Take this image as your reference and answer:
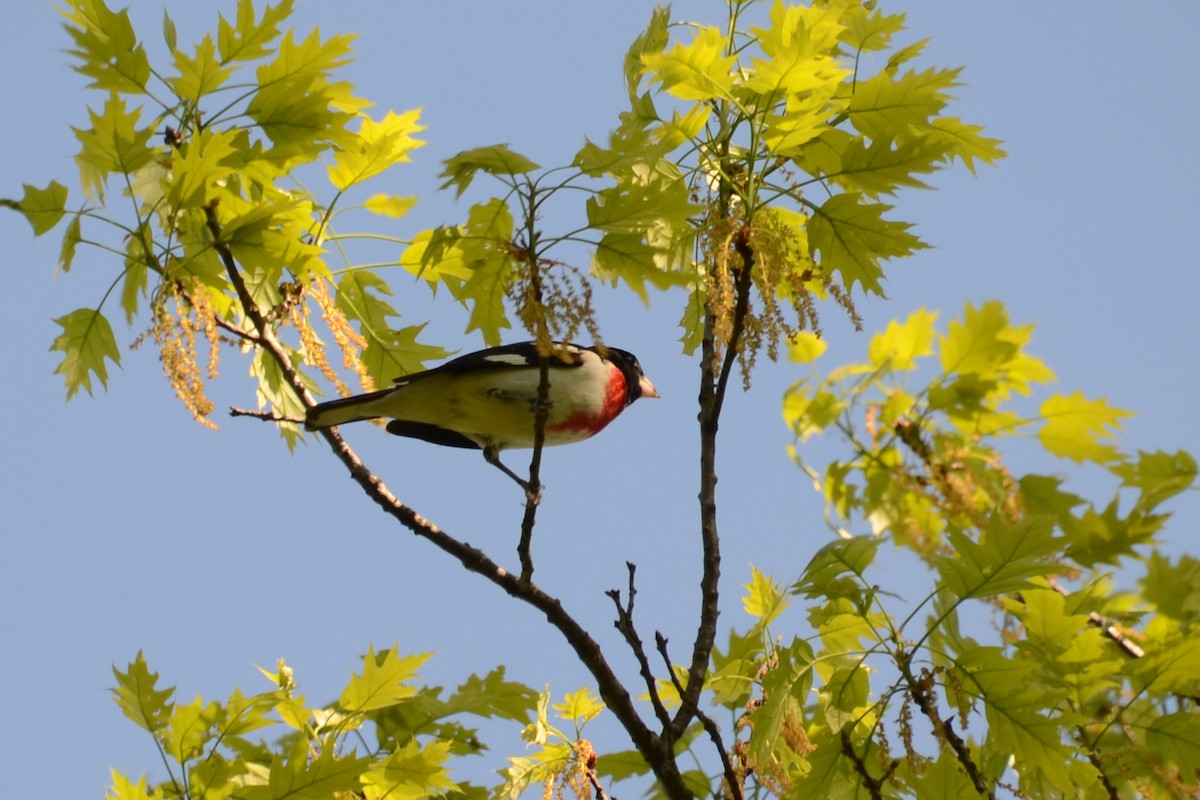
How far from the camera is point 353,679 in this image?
3.45m

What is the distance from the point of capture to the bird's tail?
→ 3.91m

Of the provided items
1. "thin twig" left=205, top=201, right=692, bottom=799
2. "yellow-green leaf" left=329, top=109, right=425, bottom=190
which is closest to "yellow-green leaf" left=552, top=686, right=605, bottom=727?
"thin twig" left=205, top=201, right=692, bottom=799

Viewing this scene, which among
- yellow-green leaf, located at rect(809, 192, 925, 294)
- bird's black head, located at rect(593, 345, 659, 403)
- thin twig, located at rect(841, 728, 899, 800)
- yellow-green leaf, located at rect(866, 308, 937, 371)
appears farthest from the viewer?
bird's black head, located at rect(593, 345, 659, 403)

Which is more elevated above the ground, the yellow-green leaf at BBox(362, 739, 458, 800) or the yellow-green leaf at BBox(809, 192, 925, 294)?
the yellow-green leaf at BBox(809, 192, 925, 294)

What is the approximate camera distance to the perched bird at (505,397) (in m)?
5.07

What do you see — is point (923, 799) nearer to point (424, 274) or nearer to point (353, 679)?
point (353, 679)

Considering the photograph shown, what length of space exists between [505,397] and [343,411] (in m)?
0.74

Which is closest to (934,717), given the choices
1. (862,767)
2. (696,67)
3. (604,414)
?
(862,767)

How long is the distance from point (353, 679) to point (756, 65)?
2.04m

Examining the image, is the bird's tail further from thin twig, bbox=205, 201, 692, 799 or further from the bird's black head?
the bird's black head

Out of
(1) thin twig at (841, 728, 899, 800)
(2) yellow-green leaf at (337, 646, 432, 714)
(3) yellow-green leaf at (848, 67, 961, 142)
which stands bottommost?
(1) thin twig at (841, 728, 899, 800)

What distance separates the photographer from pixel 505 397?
5.12m

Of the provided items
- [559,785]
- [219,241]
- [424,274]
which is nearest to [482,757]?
[559,785]

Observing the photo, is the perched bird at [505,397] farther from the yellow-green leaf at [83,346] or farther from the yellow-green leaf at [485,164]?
the yellow-green leaf at [485,164]
